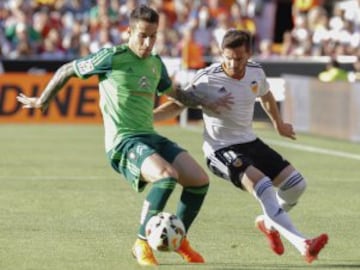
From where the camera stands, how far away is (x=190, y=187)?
9375mm

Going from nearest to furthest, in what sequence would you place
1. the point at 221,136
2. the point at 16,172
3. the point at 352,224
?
the point at 221,136
the point at 352,224
the point at 16,172

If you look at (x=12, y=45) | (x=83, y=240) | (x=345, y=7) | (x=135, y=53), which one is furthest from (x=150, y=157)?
(x=345, y=7)

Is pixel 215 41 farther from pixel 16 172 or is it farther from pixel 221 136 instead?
pixel 221 136

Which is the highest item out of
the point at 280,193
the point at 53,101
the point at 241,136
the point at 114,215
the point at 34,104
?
the point at 34,104

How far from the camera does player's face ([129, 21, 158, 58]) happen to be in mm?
9156

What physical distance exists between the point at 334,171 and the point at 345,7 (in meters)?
14.6

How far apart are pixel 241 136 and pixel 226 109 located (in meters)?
0.24

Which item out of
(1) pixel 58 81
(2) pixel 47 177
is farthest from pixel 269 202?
(2) pixel 47 177

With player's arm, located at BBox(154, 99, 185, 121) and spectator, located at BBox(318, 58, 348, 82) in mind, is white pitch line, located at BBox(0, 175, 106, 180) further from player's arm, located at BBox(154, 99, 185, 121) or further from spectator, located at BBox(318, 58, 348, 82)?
spectator, located at BBox(318, 58, 348, 82)

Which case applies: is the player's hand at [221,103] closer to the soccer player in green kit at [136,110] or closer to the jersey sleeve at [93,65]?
the soccer player in green kit at [136,110]

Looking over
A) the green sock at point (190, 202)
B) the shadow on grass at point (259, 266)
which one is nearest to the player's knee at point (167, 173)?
the green sock at point (190, 202)

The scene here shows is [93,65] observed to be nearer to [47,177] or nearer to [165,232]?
[165,232]

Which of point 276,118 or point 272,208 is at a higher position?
point 276,118

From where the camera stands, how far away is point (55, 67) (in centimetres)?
2738
